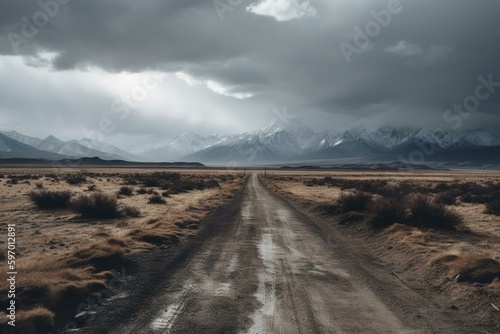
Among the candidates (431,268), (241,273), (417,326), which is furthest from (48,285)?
(431,268)

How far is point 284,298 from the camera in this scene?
816cm

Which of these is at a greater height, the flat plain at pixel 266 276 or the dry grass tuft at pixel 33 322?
the dry grass tuft at pixel 33 322

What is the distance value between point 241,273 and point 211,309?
9.20ft

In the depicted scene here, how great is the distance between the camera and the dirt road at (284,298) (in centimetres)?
677

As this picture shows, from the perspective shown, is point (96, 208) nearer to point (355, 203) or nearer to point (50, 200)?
point (50, 200)

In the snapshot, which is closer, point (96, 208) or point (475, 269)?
point (475, 269)

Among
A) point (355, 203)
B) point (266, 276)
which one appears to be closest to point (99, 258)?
point (266, 276)

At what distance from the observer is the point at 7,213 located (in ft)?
73.6

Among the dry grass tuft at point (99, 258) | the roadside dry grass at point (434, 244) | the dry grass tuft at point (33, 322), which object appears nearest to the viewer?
the dry grass tuft at point (33, 322)

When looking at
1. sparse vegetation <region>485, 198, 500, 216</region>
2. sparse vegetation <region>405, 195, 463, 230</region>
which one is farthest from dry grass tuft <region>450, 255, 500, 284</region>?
sparse vegetation <region>485, 198, 500, 216</region>

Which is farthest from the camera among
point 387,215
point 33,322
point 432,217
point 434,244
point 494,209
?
point 494,209

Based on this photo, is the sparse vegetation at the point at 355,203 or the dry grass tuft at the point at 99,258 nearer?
the dry grass tuft at the point at 99,258

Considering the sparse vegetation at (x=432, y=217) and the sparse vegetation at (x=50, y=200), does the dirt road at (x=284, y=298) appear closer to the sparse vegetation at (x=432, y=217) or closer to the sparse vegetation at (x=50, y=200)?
the sparse vegetation at (x=432, y=217)

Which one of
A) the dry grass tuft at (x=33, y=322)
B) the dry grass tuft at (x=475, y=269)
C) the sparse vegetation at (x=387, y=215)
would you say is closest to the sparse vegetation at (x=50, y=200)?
the sparse vegetation at (x=387, y=215)
